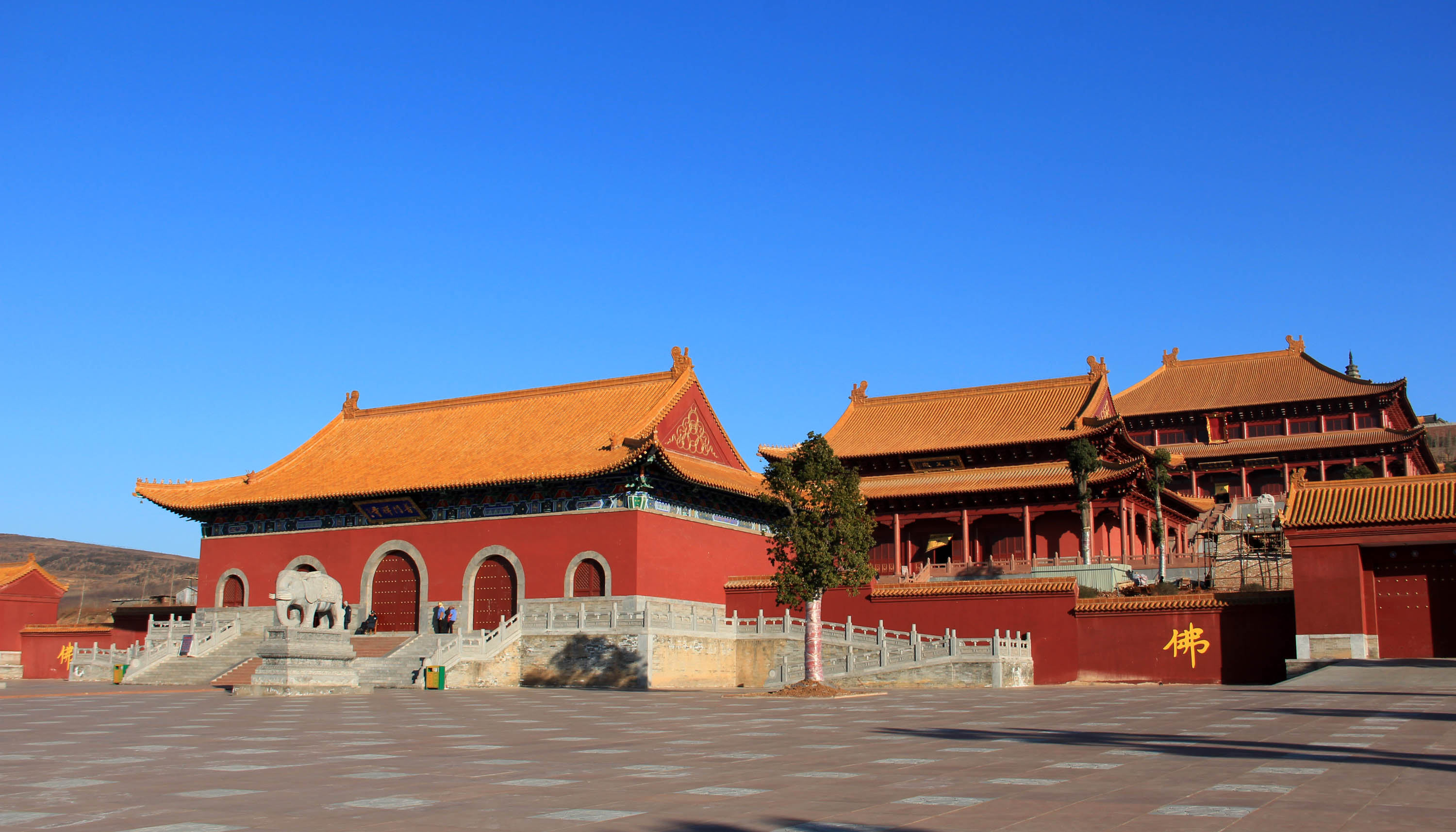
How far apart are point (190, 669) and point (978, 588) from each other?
18686 mm

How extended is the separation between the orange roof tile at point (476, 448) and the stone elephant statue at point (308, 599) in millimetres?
7007

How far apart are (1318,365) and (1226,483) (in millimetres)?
6728

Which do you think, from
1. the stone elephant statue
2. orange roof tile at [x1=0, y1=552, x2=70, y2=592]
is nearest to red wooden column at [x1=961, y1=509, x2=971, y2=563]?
the stone elephant statue

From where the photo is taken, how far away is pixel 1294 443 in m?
48.1

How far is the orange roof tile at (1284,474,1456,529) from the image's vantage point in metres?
23.6

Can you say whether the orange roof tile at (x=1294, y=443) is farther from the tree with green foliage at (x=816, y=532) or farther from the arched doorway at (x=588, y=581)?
the tree with green foliage at (x=816, y=532)

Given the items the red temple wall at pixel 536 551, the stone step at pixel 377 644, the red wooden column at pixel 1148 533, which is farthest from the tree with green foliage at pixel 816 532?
the red wooden column at pixel 1148 533

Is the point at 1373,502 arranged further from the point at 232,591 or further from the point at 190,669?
the point at 232,591

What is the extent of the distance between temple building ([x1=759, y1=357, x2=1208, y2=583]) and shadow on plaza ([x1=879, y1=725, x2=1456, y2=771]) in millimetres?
22623

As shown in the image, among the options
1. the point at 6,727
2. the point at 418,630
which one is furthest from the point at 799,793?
the point at 418,630

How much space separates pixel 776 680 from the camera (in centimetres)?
2555

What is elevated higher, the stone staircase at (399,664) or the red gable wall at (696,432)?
the red gable wall at (696,432)

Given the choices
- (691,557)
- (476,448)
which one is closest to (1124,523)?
(691,557)

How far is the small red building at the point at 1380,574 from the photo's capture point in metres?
23.4
